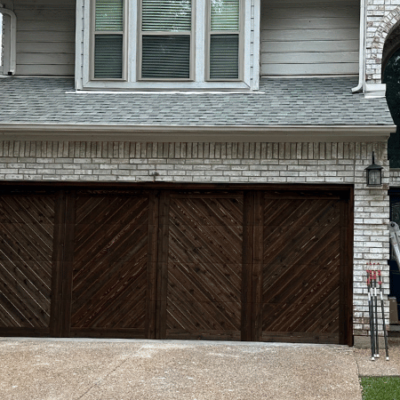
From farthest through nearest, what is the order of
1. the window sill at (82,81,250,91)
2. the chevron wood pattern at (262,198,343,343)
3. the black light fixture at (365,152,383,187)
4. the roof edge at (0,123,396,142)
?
the window sill at (82,81,250,91)
the chevron wood pattern at (262,198,343,343)
the black light fixture at (365,152,383,187)
the roof edge at (0,123,396,142)

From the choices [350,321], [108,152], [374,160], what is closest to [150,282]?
[108,152]

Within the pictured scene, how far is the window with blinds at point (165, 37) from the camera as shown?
10.9 m

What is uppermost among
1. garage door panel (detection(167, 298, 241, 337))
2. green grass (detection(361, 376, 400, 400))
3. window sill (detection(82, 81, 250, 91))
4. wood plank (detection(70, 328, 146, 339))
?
window sill (detection(82, 81, 250, 91))

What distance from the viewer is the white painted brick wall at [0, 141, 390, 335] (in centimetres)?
966

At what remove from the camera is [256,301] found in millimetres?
9984

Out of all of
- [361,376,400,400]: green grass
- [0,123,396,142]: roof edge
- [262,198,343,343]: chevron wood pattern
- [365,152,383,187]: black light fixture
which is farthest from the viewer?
[262,198,343,343]: chevron wood pattern

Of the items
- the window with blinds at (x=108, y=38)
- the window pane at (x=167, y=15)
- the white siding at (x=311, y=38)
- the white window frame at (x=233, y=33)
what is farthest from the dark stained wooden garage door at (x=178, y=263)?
the window pane at (x=167, y=15)

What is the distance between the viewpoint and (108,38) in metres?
11.0

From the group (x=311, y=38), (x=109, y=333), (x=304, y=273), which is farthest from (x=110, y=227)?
(x=311, y=38)

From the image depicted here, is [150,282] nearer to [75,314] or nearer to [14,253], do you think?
[75,314]

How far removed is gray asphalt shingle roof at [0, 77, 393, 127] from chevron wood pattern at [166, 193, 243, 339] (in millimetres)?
1166

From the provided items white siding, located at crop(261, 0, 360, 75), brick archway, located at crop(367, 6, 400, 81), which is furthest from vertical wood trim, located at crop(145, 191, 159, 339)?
brick archway, located at crop(367, 6, 400, 81)

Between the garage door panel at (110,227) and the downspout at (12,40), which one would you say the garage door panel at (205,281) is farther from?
the downspout at (12,40)

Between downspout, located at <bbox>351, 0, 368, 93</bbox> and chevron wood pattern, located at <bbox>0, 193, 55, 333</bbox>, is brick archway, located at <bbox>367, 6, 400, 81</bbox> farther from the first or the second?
chevron wood pattern, located at <bbox>0, 193, 55, 333</bbox>
